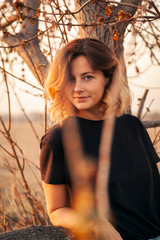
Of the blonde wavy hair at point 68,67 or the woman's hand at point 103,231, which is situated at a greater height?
the blonde wavy hair at point 68,67

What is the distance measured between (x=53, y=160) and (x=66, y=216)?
0.29 metres

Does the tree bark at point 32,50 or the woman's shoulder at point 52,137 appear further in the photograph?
the tree bark at point 32,50

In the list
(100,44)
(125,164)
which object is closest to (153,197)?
(125,164)

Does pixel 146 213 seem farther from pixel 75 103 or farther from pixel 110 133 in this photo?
pixel 75 103

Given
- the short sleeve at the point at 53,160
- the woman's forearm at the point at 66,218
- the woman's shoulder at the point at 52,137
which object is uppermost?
the woman's shoulder at the point at 52,137

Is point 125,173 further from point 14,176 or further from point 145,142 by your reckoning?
point 14,176

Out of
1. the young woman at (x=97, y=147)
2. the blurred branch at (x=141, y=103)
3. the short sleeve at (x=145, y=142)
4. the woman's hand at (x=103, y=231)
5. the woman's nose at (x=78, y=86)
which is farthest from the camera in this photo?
the blurred branch at (x=141, y=103)

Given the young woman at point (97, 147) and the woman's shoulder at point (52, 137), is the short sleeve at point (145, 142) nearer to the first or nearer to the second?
the young woman at point (97, 147)

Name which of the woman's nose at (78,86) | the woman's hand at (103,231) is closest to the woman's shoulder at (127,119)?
the woman's nose at (78,86)

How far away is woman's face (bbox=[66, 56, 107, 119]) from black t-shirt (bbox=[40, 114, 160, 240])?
4.5 inches

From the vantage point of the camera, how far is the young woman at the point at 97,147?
159 cm

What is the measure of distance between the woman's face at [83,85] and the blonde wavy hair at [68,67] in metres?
0.03

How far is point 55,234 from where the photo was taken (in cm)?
147

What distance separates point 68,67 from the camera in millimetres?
1784
